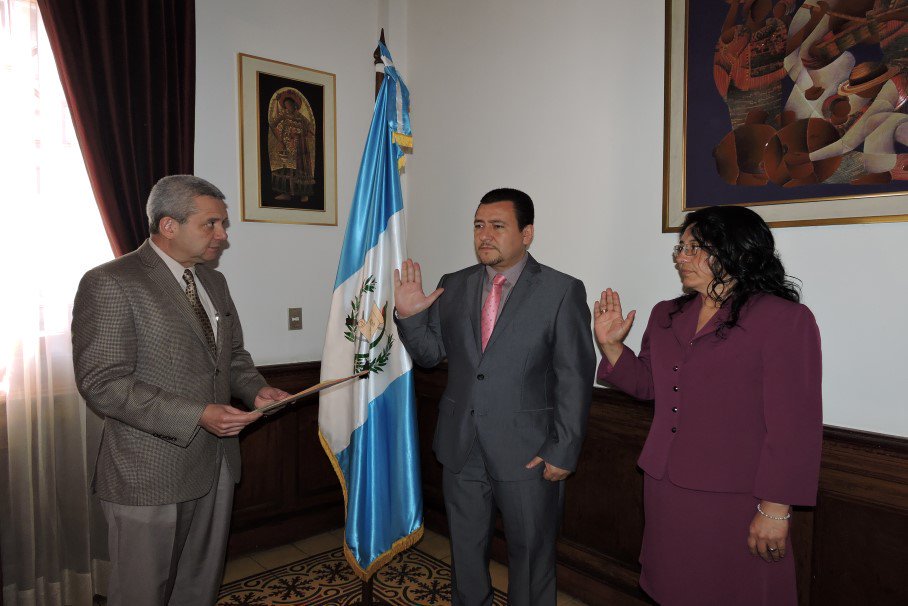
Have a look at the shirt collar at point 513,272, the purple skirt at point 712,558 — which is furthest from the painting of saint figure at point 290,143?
the purple skirt at point 712,558

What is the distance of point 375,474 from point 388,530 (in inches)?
11.6

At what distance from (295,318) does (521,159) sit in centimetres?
158

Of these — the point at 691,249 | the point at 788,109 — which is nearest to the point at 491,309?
the point at 691,249

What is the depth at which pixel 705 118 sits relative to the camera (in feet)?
7.51

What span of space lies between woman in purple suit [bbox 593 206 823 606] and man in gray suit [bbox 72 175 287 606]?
1327mm

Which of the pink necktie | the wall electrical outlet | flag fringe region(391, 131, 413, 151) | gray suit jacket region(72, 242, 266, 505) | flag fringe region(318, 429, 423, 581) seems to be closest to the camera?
gray suit jacket region(72, 242, 266, 505)

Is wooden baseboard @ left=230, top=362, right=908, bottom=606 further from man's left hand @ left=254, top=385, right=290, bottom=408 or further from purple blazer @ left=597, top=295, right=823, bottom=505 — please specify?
man's left hand @ left=254, top=385, right=290, bottom=408

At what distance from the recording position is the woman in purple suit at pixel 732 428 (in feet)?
5.04

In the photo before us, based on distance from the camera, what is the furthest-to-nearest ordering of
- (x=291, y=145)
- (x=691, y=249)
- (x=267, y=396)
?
(x=291, y=145) → (x=267, y=396) → (x=691, y=249)

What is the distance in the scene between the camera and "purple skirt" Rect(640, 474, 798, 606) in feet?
5.19

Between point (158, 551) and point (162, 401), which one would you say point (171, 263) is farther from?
point (158, 551)

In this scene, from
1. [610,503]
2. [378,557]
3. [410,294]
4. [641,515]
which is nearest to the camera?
[410,294]

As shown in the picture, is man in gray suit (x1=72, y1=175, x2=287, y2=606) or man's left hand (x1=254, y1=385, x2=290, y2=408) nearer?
man in gray suit (x1=72, y1=175, x2=287, y2=606)

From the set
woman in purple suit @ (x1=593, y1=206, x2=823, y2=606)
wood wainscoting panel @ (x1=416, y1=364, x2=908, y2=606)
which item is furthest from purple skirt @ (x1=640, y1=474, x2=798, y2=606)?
wood wainscoting panel @ (x1=416, y1=364, x2=908, y2=606)
